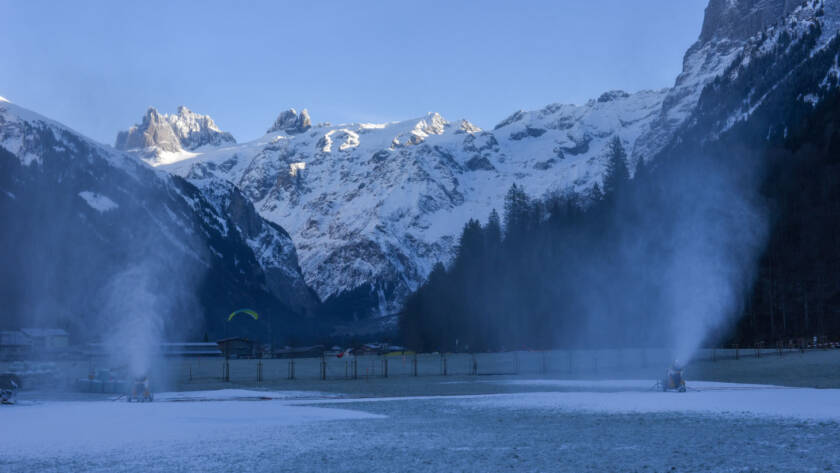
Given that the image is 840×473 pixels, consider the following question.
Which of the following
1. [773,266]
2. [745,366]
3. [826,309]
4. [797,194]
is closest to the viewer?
[745,366]

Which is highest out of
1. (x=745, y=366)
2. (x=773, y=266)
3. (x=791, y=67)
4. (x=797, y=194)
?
(x=791, y=67)

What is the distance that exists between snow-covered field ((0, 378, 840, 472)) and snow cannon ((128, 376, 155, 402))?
3.83ft

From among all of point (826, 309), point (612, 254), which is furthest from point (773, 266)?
point (612, 254)

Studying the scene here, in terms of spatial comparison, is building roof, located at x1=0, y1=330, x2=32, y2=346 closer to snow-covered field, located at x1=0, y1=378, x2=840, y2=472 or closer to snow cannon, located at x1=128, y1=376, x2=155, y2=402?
snow-covered field, located at x1=0, y1=378, x2=840, y2=472

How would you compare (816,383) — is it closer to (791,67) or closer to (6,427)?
(6,427)

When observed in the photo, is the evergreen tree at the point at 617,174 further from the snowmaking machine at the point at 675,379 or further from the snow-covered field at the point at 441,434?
the snow-covered field at the point at 441,434

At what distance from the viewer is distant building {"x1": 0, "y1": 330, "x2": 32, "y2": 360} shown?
156250 mm

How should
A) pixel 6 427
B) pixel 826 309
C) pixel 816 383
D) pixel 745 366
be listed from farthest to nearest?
pixel 826 309
pixel 745 366
pixel 816 383
pixel 6 427

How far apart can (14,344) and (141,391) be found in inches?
5342

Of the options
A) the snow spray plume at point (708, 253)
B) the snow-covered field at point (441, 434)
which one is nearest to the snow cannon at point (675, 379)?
the snow-covered field at point (441, 434)

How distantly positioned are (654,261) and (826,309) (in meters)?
27.2

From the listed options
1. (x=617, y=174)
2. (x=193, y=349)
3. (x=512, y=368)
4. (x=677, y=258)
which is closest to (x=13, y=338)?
(x=193, y=349)

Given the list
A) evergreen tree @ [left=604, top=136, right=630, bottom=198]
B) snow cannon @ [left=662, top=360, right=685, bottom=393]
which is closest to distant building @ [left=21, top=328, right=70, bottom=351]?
evergreen tree @ [left=604, top=136, right=630, bottom=198]

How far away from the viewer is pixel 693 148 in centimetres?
18775
